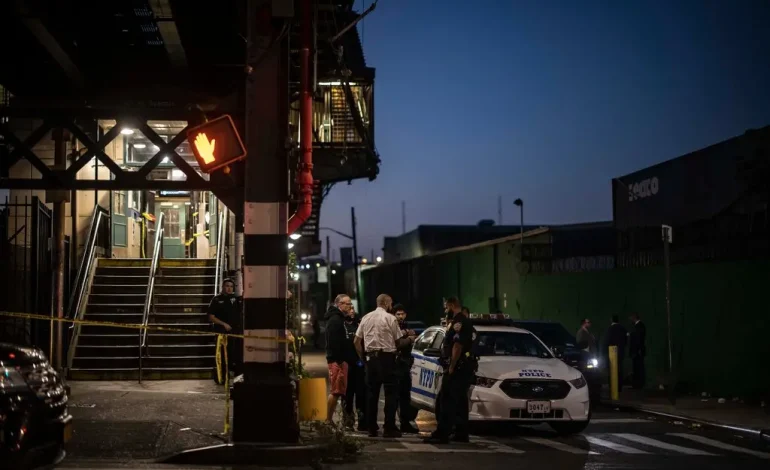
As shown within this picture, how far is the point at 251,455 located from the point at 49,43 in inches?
212

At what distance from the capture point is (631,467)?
34.9 feet

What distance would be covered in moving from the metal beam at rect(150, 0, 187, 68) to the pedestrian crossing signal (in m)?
1.53

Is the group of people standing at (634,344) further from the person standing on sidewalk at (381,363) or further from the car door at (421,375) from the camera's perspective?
the person standing on sidewalk at (381,363)

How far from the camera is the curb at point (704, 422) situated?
1372cm

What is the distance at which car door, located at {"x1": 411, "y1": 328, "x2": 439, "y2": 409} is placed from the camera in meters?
14.4

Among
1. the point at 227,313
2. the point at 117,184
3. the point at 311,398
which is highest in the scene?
the point at 117,184

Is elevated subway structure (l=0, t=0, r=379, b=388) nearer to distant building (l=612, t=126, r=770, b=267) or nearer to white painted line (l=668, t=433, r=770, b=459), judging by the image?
white painted line (l=668, t=433, r=770, b=459)

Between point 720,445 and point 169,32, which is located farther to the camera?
point 720,445

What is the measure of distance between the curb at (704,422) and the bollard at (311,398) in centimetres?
614

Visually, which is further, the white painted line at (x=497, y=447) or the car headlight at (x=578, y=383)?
the car headlight at (x=578, y=383)

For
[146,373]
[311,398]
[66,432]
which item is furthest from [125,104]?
[146,373]

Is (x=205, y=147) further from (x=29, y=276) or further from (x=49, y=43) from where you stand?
(x=29, y=276)

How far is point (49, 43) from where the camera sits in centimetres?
1142

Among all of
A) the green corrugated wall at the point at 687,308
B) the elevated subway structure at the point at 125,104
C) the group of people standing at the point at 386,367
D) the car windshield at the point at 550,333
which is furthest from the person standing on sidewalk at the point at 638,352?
the group of people standing at the point at 386,367
